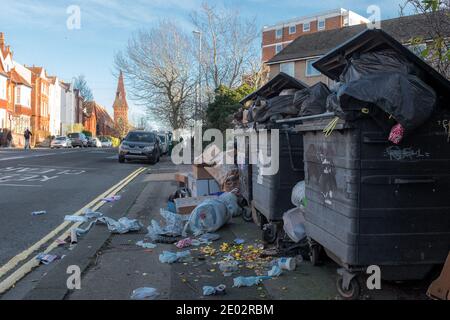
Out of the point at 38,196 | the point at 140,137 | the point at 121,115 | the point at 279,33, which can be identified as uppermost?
the point at 279,33

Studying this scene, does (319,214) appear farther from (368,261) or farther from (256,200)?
(256,200)

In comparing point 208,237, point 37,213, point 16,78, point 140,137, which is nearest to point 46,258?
point 208,237

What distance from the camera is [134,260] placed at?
5.70 metres

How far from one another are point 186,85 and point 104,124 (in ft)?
296

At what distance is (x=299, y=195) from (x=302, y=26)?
2717 inches

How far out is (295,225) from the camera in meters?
5.48

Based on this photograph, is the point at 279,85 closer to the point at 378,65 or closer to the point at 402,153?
the point at 378,65

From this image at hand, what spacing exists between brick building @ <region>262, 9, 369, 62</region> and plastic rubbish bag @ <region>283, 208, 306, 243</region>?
59062mm

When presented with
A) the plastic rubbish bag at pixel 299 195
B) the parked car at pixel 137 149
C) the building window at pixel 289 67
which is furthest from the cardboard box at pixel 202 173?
the building window at pixel 289 67

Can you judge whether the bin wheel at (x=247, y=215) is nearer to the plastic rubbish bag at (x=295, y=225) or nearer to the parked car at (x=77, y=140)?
the plastic rubbish bag at (x=295, y=225)

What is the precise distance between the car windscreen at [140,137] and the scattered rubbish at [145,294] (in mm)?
19778

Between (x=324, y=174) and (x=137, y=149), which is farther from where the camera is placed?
(x=137, y=149)

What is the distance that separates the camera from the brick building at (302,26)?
63.6 metres

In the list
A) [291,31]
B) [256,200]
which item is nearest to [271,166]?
[256,200]
